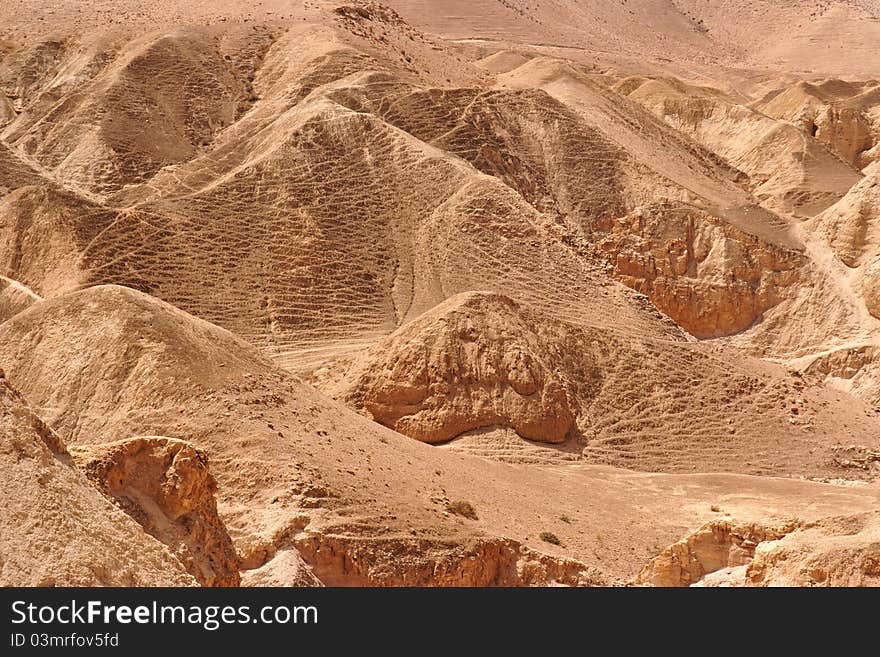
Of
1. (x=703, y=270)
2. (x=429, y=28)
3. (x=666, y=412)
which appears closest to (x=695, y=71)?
(x=429, y=28)

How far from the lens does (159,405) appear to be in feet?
68.8

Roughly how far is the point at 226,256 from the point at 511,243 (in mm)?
7175

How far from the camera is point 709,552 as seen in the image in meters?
17.6

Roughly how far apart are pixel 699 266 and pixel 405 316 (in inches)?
507

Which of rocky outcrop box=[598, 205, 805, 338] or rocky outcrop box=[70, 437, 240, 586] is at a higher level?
rocky outcrop box=[70, 437, 240, 586]

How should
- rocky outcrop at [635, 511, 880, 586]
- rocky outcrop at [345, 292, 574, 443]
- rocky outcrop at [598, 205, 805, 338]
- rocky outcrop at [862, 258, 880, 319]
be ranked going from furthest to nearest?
rocky outcrop at [598, 205, 805, 338] < rocky outcrop at [862, 258, 880, 319] < rocky outcrop at [345, 292, 574, 443] < rocky outcrop at [635, 511, 880, 586]

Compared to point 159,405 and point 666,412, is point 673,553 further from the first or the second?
point 666,412

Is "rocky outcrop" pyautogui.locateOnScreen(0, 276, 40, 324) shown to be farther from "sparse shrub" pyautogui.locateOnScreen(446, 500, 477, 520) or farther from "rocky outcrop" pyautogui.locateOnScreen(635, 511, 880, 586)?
"rocky outcrop" pyautogui.locateOnScreen(635, 511, 880, 586)

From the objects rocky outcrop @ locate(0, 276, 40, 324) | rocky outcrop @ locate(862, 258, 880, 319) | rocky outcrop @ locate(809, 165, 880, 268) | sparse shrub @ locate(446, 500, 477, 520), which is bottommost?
rocky outcrop @ locate(0, 276, 40, 324)

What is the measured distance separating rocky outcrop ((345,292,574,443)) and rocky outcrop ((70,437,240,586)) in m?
14.5

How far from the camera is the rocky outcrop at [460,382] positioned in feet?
95.7

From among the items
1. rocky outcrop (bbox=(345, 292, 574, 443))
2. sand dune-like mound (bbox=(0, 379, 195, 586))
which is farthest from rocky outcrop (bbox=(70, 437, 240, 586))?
rocky outcrop (bbox=(345, 292, 574, 443))

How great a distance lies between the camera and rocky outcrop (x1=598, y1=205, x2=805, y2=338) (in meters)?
43.9

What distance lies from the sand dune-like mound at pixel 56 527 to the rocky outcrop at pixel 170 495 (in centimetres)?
250
